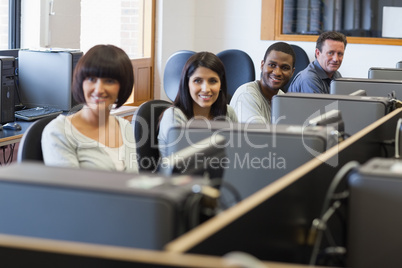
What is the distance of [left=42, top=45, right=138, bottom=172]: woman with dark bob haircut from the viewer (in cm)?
206

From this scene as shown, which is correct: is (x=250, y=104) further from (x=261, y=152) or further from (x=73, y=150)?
(x=261, y=152)

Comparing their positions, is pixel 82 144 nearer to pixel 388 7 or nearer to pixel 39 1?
pixel 39 1

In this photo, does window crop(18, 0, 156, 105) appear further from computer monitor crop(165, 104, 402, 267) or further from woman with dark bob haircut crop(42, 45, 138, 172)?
computer monitor crop(165, 104, 402, 267)

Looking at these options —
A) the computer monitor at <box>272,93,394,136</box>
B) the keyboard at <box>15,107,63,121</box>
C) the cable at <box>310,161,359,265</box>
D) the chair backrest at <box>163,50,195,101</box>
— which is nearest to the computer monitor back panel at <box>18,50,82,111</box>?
the keyboard at <box>15,107,63,121</box>

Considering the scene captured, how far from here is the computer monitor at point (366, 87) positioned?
3.00m

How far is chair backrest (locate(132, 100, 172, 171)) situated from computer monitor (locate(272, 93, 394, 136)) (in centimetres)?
55

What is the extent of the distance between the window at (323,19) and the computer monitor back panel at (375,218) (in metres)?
5.26

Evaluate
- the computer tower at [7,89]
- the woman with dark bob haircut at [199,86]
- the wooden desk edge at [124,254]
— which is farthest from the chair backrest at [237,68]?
the wooden desk edge at [124,254]

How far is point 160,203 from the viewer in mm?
985

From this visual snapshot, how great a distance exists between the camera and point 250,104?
123 inches

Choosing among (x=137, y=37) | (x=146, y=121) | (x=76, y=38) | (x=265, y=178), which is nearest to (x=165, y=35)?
(x=137, y=37)

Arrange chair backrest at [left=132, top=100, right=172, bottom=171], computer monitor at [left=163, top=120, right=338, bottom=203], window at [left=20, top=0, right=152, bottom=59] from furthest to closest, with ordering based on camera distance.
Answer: window at [left=20, top=0, right=152, bottom=59]
chair backrest at [left=132, top=100, right=172, bottom=171]
computer monitor at [left=163, top=120, right=338, bottom=203]

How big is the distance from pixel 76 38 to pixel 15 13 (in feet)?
1.77

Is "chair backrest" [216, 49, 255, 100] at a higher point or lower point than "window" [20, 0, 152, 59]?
lower
